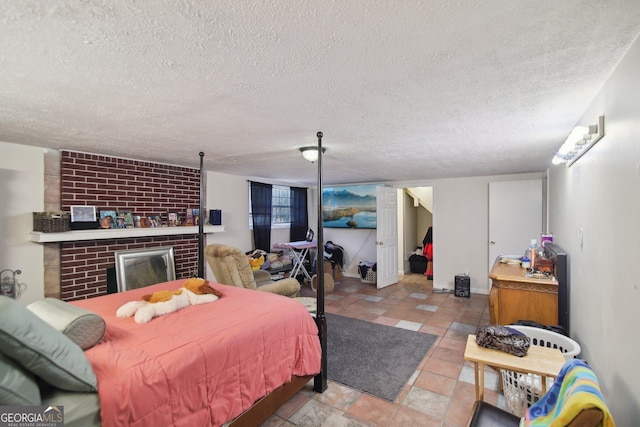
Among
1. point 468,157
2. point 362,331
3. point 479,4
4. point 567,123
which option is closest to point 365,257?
point 362,331

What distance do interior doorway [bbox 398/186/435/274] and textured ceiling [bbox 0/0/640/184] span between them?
4.38 m

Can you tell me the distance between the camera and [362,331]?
3.67 meters

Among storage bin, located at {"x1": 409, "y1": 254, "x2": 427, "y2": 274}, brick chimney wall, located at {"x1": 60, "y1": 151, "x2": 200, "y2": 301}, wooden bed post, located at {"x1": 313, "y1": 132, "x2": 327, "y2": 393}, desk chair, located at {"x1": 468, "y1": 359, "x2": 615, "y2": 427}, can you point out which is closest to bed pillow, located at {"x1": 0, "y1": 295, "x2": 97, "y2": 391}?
wooden bed post, located at {"x1": 313, "y1": 132, "x2": 327, "y2": 393}

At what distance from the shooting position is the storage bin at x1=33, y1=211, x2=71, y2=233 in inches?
115

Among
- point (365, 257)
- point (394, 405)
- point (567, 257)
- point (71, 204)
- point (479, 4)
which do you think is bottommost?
point (394, 405)

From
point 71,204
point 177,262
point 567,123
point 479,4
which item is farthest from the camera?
point 177,262

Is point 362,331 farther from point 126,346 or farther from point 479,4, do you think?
point 479,4

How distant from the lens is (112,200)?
3586mm

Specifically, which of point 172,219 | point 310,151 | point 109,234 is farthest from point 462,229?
point 109,234

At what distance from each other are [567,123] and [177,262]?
449 cm

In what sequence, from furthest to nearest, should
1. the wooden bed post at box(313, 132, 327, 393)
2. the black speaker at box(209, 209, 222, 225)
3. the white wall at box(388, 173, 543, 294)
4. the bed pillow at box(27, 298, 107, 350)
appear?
the white wall at box(388, 173, 543, 294), the black speaker at box(209, 209, 222, 225), the wooden bed post at box(313, 132, 327, 393), the bed pillow at box(27, 298, 107, 350)

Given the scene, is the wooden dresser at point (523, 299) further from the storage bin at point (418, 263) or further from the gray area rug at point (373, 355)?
the storage bin at point (418, 263)

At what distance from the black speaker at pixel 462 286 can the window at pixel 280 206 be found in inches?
133

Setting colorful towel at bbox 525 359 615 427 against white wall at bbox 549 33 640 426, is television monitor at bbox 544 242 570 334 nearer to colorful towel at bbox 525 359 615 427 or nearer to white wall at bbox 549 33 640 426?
white wall at bbox 549 33 640 426
